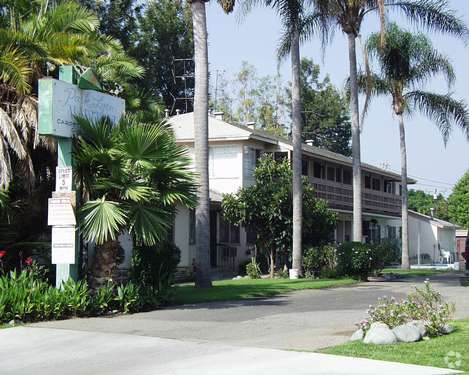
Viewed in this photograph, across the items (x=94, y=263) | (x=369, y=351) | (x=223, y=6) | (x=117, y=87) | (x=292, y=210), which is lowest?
(x=369, y=351)

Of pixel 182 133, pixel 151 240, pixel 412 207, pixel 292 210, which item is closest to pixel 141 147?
pixel 151 240

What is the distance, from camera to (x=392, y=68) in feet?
116

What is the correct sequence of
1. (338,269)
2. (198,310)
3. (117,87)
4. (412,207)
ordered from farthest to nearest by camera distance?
(412,207), (338,269), (117,87), (198,310)

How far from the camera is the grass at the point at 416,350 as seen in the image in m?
8.91

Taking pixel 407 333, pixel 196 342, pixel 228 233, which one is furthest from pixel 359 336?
pixel 228 233

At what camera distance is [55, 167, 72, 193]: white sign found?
569 inches

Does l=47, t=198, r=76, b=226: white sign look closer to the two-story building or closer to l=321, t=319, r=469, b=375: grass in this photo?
l=321, t=319, r=469, b=375: grass

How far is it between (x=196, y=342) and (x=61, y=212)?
497 centimetres

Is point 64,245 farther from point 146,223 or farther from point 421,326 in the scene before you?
point 421,326

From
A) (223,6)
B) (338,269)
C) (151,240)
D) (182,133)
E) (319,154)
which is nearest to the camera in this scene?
(151,240)

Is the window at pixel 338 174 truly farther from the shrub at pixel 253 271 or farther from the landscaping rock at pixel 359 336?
the landscaping rock at pixel 359 336

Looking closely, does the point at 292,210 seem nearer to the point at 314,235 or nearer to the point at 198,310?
the point at 314,235

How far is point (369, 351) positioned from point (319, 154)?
2930cm

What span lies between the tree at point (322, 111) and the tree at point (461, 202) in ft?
45.1
